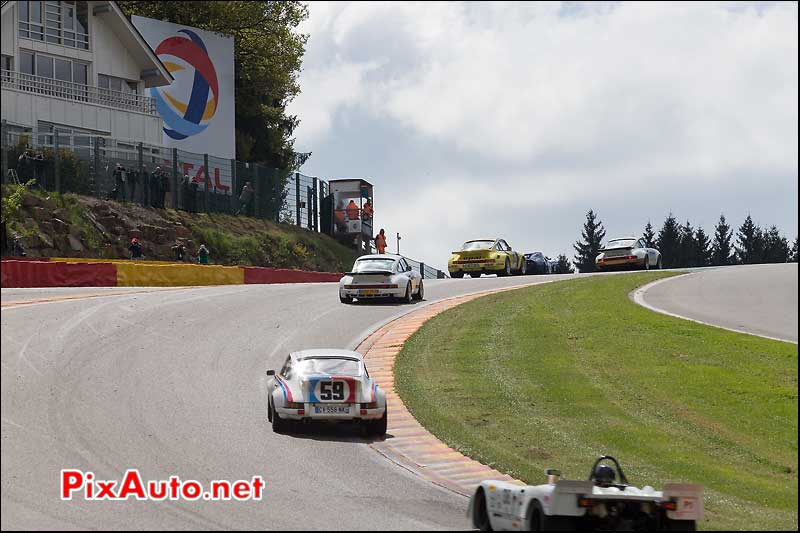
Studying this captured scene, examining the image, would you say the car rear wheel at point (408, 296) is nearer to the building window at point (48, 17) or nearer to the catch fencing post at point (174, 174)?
the catch fencing post at point (174, 174)

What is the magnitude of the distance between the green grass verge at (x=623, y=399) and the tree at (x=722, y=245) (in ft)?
284

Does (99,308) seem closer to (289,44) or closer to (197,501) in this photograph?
(197,501)

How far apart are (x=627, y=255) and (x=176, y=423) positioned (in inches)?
1425

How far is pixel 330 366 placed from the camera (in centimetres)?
1817

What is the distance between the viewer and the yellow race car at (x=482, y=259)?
48.2m

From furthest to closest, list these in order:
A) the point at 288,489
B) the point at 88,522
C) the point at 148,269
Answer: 1. the point at 148,269
2. the point at 288,489
3. the point at 88,522

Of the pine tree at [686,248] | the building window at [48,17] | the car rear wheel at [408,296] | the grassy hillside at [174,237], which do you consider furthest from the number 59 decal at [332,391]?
the pine tree at [686,248]

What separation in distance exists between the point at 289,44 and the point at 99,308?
45609mm

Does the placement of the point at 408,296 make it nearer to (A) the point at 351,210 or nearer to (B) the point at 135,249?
(B) the point at 135,249

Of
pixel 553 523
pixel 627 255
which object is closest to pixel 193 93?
pixel 627 255

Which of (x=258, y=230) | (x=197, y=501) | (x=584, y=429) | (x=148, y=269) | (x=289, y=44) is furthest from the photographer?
(x=289, y=44)

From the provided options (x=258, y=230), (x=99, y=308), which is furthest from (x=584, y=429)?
(x=258, y=230)

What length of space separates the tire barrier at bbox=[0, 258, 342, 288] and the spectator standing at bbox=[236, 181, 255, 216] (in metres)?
8.81

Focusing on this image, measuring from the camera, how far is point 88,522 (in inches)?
385
